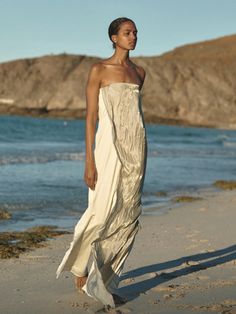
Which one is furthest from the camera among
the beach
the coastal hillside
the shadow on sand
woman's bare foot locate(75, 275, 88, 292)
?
the coastal hillside

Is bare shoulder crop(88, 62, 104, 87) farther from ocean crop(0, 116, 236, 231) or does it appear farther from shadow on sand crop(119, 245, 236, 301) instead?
ocean crop(0, 116, 236, 231)

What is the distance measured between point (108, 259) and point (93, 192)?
0.48 metres

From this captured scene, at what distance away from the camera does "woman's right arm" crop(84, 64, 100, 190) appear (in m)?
4.85

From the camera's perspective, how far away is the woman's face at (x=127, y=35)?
4.90 m

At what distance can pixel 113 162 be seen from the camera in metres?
4.82

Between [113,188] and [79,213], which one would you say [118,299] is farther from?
[79,213]

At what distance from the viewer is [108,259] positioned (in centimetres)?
488

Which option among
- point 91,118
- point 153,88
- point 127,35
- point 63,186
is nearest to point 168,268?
point 91,118

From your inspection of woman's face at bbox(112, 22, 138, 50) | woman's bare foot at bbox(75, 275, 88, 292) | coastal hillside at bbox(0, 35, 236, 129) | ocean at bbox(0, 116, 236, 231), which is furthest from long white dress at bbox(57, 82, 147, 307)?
coastal hillside at bbox(0, 35, 236, 129)

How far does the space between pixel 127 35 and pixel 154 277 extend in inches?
78.2

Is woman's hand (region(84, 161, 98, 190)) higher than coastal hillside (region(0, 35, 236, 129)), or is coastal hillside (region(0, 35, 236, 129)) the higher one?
woman's hand (region(84, 161, 98, 190))

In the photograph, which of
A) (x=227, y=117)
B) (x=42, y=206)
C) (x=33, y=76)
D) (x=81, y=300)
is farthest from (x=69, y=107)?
(x=81, y=300)

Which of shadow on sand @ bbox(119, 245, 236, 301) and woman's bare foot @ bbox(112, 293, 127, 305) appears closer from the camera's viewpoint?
woman's bare foot @ bbox(112, 293, 127, 305)

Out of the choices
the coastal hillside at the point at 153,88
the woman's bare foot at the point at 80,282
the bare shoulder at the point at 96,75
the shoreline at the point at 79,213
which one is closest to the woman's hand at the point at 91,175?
the bare shoulder at the point at 96,75
